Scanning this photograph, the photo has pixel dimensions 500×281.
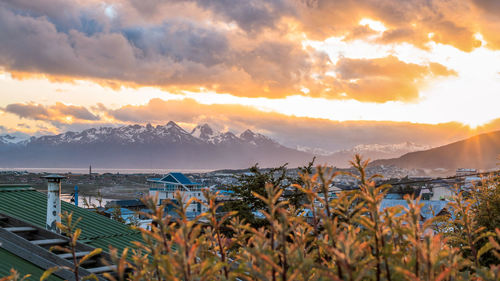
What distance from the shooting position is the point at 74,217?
1043 centimetres

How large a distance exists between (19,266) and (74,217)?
4.18 meters

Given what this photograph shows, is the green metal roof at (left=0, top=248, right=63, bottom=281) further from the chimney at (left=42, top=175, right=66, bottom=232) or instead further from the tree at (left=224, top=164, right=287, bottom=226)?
the tree at (left=224, top=164, right=287, bottom=226)

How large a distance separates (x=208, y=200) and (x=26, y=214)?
8630 mm

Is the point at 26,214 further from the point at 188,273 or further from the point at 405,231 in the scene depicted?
the point at 405,231

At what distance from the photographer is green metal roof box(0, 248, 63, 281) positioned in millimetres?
6102

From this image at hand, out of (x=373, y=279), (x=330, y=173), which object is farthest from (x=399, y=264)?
(x=330, y=173)

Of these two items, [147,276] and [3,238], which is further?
[3,238]

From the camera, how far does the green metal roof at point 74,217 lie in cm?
920

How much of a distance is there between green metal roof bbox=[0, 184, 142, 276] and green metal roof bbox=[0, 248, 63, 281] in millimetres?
1980

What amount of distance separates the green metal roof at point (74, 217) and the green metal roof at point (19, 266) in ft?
6.50

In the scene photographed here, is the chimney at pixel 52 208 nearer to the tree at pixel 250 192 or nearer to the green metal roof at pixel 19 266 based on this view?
the green metal roof at pixel 19 266

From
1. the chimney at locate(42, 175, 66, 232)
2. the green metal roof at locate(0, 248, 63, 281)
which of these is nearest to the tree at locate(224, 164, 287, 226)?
the chimney at locate(42, 175, 66, 232)

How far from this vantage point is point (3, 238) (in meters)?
6.72

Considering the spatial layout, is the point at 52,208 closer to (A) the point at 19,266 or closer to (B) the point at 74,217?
(B) the point at 74,217
